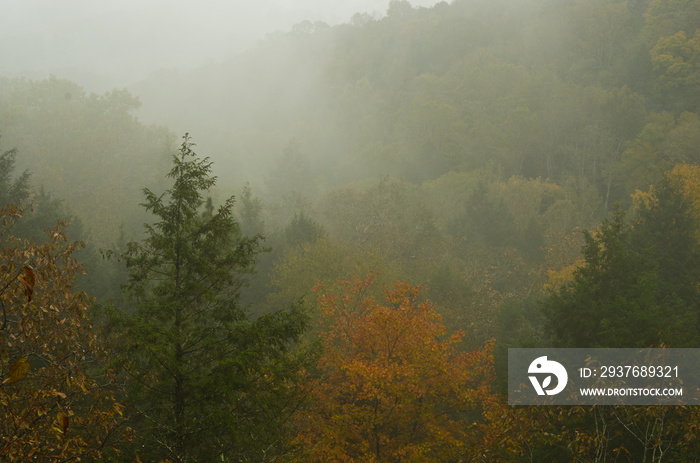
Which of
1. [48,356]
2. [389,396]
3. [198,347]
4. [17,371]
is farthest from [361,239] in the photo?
[17,371]

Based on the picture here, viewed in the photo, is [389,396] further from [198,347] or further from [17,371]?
[17,371]

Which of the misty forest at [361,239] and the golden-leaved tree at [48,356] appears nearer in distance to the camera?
the golden-leaved tree at [48,356]

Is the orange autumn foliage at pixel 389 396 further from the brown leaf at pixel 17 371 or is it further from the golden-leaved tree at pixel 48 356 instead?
the brown leaf at pixel 17 371

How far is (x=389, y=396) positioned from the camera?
1430 centimetres

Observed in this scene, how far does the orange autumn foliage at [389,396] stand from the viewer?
13.6 meters

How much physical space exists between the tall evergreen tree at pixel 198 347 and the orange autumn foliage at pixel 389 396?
5163mm

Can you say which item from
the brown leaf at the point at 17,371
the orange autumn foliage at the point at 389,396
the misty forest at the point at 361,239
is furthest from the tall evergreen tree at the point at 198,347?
the orange autumn foliage at the point at 389,396

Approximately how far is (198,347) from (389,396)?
24.7 feet

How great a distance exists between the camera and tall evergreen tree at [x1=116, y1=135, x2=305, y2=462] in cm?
768

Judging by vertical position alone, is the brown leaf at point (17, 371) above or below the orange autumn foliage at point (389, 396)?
above

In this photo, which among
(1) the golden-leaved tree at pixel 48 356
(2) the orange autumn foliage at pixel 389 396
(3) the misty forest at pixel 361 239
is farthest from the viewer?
(2) the orange autumn foliage at pixel 389 396

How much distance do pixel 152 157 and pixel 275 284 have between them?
24.0 meters

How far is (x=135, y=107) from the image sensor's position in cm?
4769

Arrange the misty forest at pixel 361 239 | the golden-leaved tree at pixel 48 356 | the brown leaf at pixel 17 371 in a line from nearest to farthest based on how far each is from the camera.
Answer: the brown leaf at pixel 17 371 → the golden-leaved tree at pixel 48 356 → the misty forest at pixel 361 239
